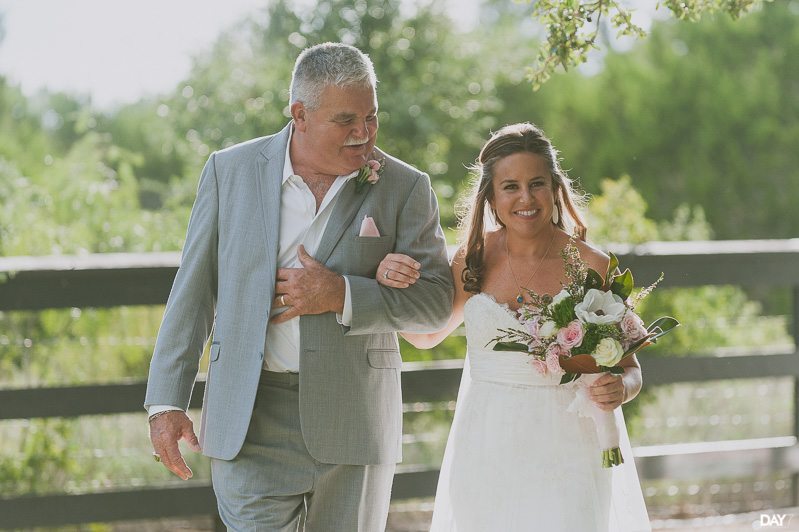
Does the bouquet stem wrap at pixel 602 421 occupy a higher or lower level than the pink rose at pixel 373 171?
lower

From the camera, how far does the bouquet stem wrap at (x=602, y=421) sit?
9.02 ft

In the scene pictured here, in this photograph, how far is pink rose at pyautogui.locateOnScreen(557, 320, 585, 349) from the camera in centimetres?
257

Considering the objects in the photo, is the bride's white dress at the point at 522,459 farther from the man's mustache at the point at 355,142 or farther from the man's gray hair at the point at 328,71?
the man's gray hair at the point at 328,71

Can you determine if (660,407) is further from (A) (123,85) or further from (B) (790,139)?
(B) (790,139)

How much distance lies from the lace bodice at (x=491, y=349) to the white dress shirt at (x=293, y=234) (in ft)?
1.68

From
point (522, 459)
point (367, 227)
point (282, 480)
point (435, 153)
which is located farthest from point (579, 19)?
point (435, 153)

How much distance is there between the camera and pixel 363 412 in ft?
8.89

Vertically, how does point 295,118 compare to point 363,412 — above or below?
above

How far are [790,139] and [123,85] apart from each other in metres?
7.47

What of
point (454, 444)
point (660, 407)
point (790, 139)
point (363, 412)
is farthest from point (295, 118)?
point (790, 139)

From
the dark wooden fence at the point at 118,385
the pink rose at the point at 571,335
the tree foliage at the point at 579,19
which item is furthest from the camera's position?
the dark wooden fence at the point at 118,385

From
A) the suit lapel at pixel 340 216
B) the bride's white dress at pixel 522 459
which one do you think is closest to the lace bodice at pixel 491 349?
the bride's white dress at pixel 522 459

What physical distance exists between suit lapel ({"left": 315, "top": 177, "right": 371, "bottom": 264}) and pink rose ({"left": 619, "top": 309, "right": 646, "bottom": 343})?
2.39 ft

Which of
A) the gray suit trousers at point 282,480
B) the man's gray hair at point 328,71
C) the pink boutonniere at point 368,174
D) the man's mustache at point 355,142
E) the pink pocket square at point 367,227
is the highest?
the man's gray hair at point 328,71
